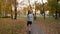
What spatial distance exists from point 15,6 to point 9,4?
1939mm

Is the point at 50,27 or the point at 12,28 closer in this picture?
the point at 12,28

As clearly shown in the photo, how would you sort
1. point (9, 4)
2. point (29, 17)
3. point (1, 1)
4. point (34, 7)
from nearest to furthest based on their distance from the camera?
point (29, 17) < point (1, 1) < point (9, 4) < point (34, 7)

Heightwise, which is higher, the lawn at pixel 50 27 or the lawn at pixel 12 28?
the lawn at pixel 12 28

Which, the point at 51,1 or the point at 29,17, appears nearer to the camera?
the point at 29,17

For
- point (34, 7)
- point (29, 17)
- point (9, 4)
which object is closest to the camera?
point (29, 17)

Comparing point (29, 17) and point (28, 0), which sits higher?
point (28, 0)

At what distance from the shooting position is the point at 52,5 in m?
42.9

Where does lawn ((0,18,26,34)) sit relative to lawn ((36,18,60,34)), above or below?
above

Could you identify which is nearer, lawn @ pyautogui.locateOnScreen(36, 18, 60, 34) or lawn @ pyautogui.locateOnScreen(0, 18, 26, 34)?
lawn @ pyautogui.locateOnScreen(0, 18, 26, 34)

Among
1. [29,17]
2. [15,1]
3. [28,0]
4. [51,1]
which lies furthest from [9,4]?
[29,17]

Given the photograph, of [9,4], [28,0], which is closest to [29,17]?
[9,4]

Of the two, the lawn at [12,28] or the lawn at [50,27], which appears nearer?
the lawn at [12,28]

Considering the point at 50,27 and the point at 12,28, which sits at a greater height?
the point at 12,28

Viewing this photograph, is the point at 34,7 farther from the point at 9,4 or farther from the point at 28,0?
the point at 9,4
